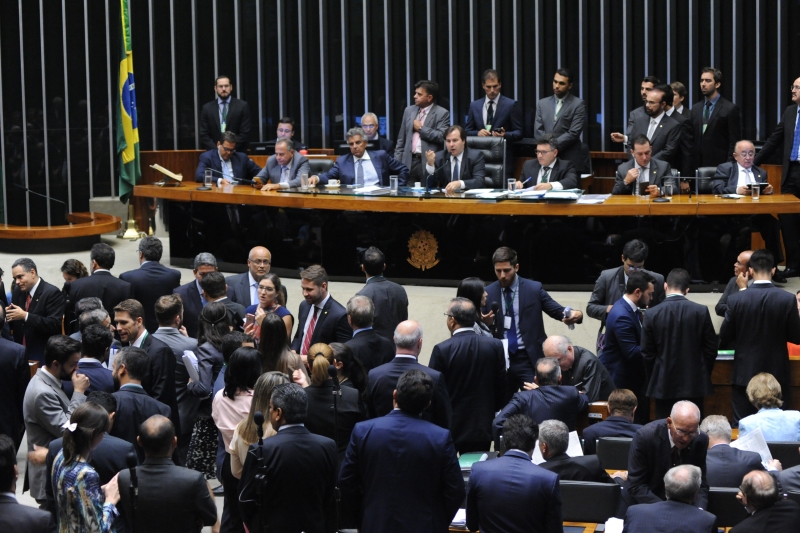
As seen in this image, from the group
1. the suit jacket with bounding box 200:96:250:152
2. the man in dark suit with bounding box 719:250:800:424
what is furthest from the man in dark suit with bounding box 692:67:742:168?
the suit jacket with bounding box 200:96:250:152

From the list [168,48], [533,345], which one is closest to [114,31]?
[168,48]

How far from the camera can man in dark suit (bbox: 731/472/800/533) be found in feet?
14.6

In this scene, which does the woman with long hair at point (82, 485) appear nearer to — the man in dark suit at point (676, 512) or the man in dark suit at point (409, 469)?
the man in dark suit at point (409, 469)

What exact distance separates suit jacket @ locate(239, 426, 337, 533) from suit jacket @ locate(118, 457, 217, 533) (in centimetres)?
22

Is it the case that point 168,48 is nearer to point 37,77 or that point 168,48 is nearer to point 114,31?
point 114,31

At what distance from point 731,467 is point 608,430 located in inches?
25.4

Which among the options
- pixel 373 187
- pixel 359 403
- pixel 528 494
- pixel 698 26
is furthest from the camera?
pixel 698 26

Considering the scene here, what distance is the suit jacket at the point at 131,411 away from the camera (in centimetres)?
505

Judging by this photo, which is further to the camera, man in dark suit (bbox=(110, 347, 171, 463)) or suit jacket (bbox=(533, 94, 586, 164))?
suit jacket (bbox=(533, 94, 586, 164))

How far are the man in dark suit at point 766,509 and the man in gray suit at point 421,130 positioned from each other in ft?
19.5

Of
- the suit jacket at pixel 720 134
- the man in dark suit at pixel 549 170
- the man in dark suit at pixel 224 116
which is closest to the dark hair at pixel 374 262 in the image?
the man in dark suit at pixel 549 170

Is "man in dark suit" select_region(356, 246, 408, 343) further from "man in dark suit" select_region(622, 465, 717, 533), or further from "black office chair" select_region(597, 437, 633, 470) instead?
"man in dark suit" select_region(622, 465, 717, 533)

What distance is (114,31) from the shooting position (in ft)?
42.4

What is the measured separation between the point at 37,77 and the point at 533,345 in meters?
7.56
